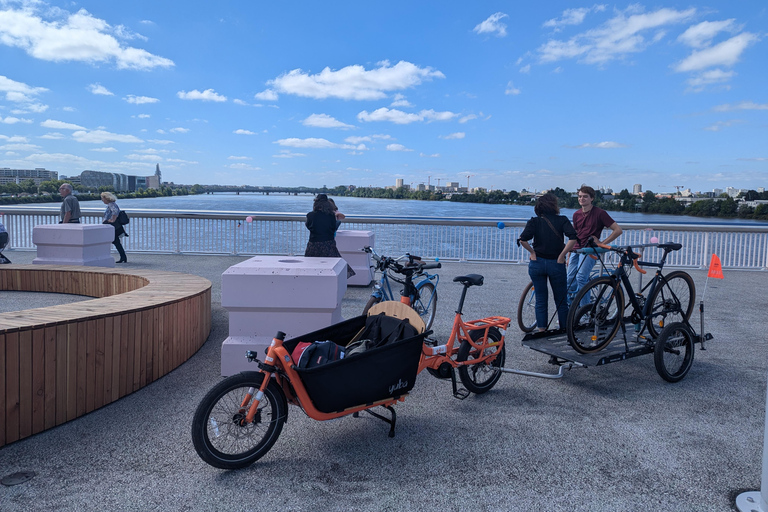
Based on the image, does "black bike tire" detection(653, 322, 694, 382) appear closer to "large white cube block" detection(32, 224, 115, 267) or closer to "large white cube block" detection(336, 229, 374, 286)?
"large white cube block" detection(336, 229, 374, 286)

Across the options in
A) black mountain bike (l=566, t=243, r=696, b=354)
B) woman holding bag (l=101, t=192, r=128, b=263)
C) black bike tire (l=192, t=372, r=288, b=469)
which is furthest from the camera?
woman holding bag (l=101, t=192, r=128, b=263)

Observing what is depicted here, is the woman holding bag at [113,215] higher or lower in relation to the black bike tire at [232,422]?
higher

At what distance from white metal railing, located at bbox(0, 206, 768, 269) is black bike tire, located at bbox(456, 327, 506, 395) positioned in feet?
31.3

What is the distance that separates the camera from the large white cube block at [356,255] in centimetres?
1052

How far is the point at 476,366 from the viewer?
14.7 ft

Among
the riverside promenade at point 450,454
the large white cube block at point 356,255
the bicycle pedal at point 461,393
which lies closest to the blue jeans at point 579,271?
the riverside promenade at point 450,454

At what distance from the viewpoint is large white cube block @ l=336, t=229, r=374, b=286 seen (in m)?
10.5

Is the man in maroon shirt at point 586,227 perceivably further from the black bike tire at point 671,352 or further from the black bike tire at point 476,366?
the black bike tire at point 476,366

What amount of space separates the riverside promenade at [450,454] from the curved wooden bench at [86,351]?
0.37ft

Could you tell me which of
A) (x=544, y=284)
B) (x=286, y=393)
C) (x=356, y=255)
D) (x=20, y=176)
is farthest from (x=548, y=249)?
(x=20, y=176)

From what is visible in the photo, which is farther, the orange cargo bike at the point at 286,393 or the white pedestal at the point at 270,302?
the white pedestal at the point at 270,302

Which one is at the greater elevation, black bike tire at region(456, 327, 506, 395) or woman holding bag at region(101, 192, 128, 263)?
woman holding bag at region(101, 192, 128, 263)

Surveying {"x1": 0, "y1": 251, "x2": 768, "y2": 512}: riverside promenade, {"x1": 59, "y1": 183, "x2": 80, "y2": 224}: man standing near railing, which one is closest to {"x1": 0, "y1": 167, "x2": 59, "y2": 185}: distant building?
{"x1": 59, "y1": 183, "x2": 80, "y2": 224}: man standing near railing

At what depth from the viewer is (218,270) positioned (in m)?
12.3
